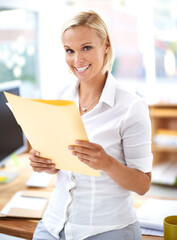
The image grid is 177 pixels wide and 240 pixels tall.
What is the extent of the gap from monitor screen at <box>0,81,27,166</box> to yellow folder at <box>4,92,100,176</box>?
681mm

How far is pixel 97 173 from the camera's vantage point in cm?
124

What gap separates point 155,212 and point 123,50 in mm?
3074

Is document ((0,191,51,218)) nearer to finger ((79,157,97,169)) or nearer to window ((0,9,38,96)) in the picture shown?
finger ((79,157,97,169))

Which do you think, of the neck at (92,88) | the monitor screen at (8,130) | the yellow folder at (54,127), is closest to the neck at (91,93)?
the neck at (92,88)

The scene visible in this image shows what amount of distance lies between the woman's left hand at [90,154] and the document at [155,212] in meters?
0.44

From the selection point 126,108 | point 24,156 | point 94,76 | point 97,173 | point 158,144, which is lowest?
point 158,144

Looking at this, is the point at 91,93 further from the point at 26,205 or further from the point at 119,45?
the point at 119,45

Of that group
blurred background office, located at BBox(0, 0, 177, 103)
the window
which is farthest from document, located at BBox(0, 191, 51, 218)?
blurred background office, located at BBox(0, 0, 177, 103)

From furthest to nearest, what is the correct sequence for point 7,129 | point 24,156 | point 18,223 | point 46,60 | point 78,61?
point 46,60 < point 24,156 < point 7,129 < point 18,223 < point 78,61

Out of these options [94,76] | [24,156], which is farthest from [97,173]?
[24,156]

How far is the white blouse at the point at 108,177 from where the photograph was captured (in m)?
1.30

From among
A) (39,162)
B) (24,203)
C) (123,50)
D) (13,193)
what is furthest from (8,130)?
(123,50)

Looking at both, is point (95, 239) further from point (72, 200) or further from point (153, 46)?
point (153, 46)

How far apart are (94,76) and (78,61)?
0.11 m
